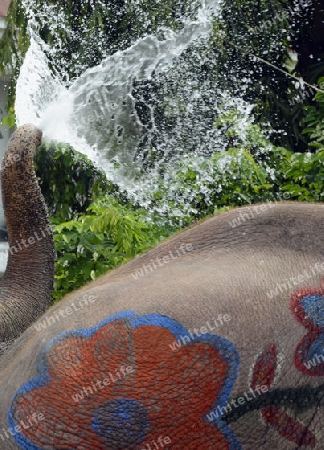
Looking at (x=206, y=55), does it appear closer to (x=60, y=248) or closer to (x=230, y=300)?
(x=60, y=248)

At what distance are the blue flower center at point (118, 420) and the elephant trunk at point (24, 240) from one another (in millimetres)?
566

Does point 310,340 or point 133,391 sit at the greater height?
point 133,391

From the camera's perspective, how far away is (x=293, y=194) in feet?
14.3

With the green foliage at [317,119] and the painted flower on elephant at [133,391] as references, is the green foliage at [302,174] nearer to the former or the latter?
the green foliage at [317,119]

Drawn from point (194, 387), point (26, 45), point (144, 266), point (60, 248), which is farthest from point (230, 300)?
point (26, 45)

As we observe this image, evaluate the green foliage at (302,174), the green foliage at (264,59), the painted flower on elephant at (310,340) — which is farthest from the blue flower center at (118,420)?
the green foliage at (264,59)

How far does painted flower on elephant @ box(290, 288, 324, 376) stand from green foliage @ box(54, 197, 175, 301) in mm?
2413

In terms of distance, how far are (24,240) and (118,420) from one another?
2.70 ft

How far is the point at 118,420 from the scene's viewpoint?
151 centimetres

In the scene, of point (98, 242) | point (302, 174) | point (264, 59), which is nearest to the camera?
point (98, 242)

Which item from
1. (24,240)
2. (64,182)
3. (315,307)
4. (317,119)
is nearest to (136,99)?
(64,182)

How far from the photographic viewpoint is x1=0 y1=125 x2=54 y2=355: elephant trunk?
2.08 meters

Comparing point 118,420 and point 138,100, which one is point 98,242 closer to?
point 138,100

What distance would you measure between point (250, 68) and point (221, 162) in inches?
60.6
